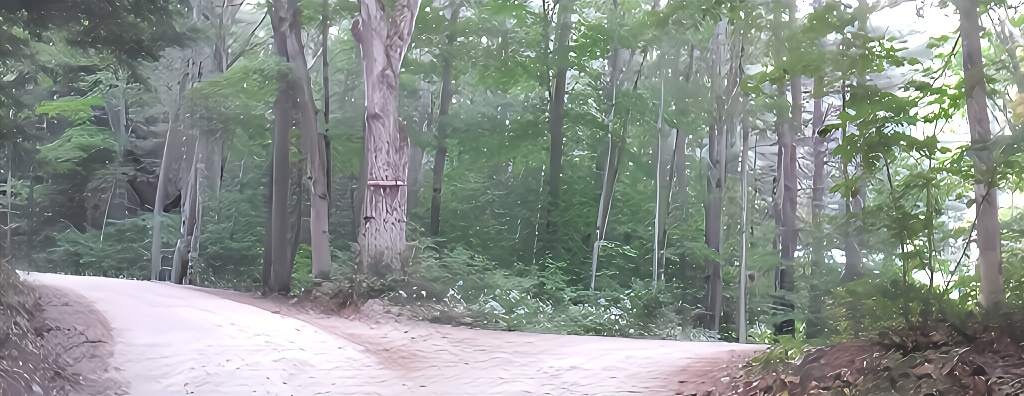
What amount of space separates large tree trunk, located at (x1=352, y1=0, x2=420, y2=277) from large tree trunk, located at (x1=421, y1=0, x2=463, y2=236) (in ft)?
6.21

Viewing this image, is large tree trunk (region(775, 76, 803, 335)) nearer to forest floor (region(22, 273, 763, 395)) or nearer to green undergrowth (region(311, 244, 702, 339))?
green undergrowth (region(311, 244, 702, 339))

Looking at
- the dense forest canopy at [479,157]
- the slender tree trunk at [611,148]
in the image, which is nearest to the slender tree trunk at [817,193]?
the dense forest canopy at [479,157]

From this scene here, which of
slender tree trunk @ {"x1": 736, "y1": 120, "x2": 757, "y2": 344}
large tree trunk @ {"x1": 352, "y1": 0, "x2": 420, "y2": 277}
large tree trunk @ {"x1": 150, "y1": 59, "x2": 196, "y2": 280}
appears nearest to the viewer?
large tree trunk @ {"x1": 352, "y1": 0, "x2": 420, "y2": 277}

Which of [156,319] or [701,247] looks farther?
[701,247]

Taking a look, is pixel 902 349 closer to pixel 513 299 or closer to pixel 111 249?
pixel 513 299

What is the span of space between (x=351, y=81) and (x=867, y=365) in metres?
7.29

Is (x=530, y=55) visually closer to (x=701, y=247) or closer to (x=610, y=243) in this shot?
(x=610, y=243)

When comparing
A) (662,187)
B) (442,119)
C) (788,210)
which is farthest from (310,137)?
(788,210)

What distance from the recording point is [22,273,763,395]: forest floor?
4.14 meters

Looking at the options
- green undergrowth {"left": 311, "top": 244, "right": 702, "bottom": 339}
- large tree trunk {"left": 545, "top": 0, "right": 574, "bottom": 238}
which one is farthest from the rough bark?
large tree trunk {"left": 545, "top": 0, "right": 574, "bottom": 238}

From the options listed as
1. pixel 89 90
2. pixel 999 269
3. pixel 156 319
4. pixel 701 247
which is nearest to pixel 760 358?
pixel 999 269

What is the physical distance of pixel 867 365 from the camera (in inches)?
125

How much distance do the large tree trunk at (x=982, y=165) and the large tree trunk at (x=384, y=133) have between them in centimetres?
483

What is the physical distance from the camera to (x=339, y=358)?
4883mm
